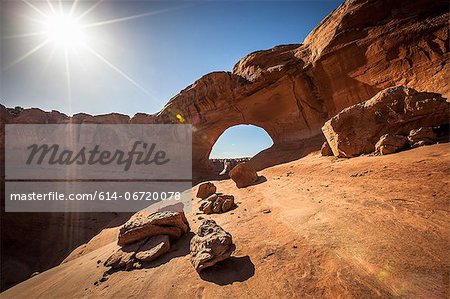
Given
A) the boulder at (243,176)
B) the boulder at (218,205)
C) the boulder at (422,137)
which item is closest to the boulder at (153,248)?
the boulder at (218,205)

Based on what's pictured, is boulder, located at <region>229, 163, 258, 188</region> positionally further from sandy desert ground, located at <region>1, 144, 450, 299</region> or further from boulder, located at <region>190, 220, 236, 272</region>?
boulder, located at <region>190, 220, 236, 272</region>

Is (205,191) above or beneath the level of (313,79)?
beneath

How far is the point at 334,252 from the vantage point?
2971 mm

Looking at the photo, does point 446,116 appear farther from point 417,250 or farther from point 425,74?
point 417,250

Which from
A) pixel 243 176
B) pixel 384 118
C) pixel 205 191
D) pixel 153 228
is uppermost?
pixel 384 118

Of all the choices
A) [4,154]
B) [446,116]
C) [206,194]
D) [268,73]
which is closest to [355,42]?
[268,73]

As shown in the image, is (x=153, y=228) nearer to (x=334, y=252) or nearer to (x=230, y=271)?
(x=230, y=271)

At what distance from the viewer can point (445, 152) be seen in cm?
499

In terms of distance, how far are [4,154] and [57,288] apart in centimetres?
3328

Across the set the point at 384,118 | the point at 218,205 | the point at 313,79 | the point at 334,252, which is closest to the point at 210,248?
the point at 334,252

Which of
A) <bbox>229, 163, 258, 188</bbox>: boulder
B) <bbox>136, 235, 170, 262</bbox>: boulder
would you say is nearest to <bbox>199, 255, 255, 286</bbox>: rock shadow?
<bbox>136, 235, 170, 262</bbox>: boulder

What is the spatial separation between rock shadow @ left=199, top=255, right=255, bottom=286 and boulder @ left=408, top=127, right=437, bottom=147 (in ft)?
22.4

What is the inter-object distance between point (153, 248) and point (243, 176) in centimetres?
661

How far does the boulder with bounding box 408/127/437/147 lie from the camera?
20.0 feet
